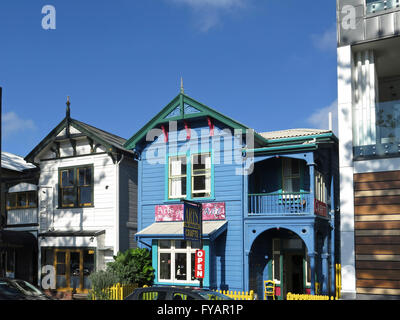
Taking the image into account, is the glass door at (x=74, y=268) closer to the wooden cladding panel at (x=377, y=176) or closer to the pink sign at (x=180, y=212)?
the pink sign at (x=180, y=212)

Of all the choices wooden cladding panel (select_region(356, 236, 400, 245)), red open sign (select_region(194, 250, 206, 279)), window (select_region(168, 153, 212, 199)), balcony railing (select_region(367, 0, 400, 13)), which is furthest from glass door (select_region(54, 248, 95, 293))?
balcony railing (select_region(367, 0, 400, 13))

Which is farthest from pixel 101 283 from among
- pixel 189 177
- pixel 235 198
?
pixel 235 198

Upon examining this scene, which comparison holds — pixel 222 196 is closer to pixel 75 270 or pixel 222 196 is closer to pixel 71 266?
pixel 75 270

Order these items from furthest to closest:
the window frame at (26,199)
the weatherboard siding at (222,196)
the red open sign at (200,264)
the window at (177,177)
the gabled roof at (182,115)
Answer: the window frame at (26,199) → the window at (177,177) → the gabled roof at (182,115) → the weatherboard siding at (222,196) → the red open sign at (200,264)

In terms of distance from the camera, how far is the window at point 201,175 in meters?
19.8

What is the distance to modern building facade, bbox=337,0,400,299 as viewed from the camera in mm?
11508

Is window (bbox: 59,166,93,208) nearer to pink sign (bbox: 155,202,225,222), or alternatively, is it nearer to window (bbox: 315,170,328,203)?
pink sign (bbox: 155,202,225,222)

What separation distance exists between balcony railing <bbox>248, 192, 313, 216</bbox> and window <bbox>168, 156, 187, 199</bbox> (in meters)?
3.12

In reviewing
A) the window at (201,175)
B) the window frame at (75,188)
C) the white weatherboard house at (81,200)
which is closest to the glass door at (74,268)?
the white weatherboard house at (81,200)

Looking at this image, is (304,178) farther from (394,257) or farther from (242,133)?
(394,257)

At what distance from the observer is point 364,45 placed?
12.8 meters

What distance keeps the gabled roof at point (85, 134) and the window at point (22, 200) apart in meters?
1.97

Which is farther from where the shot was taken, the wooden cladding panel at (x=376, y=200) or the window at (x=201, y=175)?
the window at (x=201, y=175)
